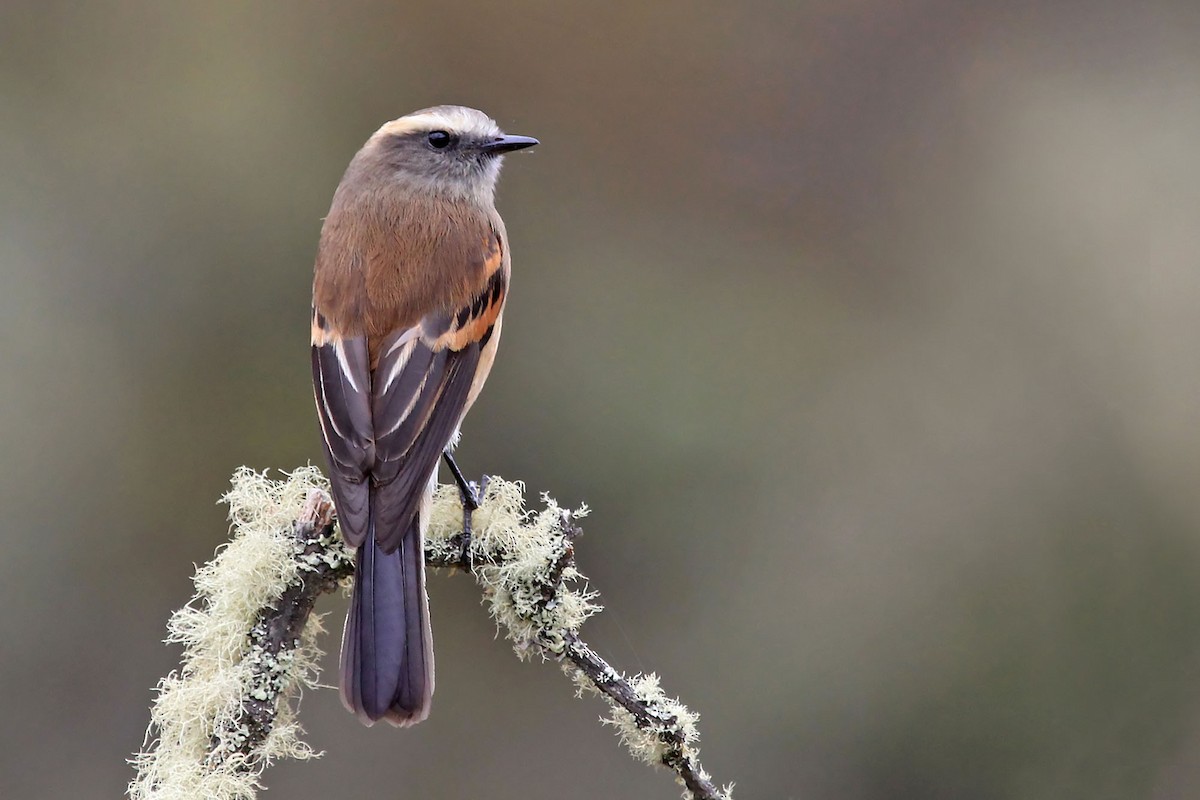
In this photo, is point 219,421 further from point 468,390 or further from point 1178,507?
point 1178,507

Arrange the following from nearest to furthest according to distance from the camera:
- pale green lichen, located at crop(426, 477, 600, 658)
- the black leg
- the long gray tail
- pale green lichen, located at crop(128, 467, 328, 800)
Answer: pale green lichen, located at crop(128, 467, 328, 800)
pale green lichen, located at crop(426, 477, 600, 658)
the long gray tail
the black leg

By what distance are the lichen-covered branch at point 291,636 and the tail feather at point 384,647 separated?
0.08 metres

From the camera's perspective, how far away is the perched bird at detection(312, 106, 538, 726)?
299 cm

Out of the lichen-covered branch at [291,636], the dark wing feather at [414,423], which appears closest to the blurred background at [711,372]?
the dark wing feather at [414,423]

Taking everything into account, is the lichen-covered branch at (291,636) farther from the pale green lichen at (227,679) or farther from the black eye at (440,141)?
the black eye at (440,141)

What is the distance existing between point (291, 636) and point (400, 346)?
1.20 metres

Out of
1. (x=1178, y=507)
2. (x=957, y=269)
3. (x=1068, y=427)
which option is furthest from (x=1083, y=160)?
(x=1178, y=507)

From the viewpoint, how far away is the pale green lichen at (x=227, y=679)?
8.17 ft

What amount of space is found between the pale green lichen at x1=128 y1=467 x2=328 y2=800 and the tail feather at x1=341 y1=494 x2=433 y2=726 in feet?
0.37

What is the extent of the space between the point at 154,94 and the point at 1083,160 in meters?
4.64

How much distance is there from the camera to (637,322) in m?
6.41

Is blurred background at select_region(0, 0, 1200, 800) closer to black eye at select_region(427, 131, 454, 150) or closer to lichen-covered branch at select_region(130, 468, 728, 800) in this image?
black eye at select_region(427, 131, 454, 150)

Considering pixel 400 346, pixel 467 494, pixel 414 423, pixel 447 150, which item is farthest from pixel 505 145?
pixel 467 494

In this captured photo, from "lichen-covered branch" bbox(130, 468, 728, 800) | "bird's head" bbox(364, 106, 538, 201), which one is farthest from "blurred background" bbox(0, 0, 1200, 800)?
"lichen-covered branch" bbox(130, 468, 728, 800)
